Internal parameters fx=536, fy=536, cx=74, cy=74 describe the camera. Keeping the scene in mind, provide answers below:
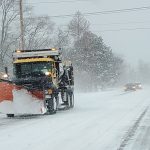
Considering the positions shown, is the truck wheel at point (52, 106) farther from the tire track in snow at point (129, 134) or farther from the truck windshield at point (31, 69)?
the tire track in snow at point (129, 134)

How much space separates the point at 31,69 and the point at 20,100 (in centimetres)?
298

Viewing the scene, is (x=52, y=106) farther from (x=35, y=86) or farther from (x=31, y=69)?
(x=31, y=69)

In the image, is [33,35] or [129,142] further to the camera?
[33,35]

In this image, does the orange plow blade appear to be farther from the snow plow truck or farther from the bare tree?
the bare tree

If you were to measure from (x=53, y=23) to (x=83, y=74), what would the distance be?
16880 millimetres

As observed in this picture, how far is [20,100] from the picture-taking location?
22.5 metres

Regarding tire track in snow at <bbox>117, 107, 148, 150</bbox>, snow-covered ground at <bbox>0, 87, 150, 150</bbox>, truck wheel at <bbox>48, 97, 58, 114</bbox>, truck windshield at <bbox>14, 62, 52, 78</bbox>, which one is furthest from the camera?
truck windshield at <bbox>14, 62, 52, 78</bbox>

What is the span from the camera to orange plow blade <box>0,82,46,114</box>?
2234cm

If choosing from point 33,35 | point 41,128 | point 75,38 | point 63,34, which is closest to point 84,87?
point 75,38

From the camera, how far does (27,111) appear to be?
2231cm

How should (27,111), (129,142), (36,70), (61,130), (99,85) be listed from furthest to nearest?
(99,85) < (36,70) < (27,111) < (61,130) < (129,142)

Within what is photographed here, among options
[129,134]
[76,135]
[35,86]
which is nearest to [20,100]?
[35,86]

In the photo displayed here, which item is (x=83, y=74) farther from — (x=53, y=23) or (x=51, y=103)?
(x=51, y=103)

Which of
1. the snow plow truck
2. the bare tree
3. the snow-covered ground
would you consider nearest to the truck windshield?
the snow plow truck
